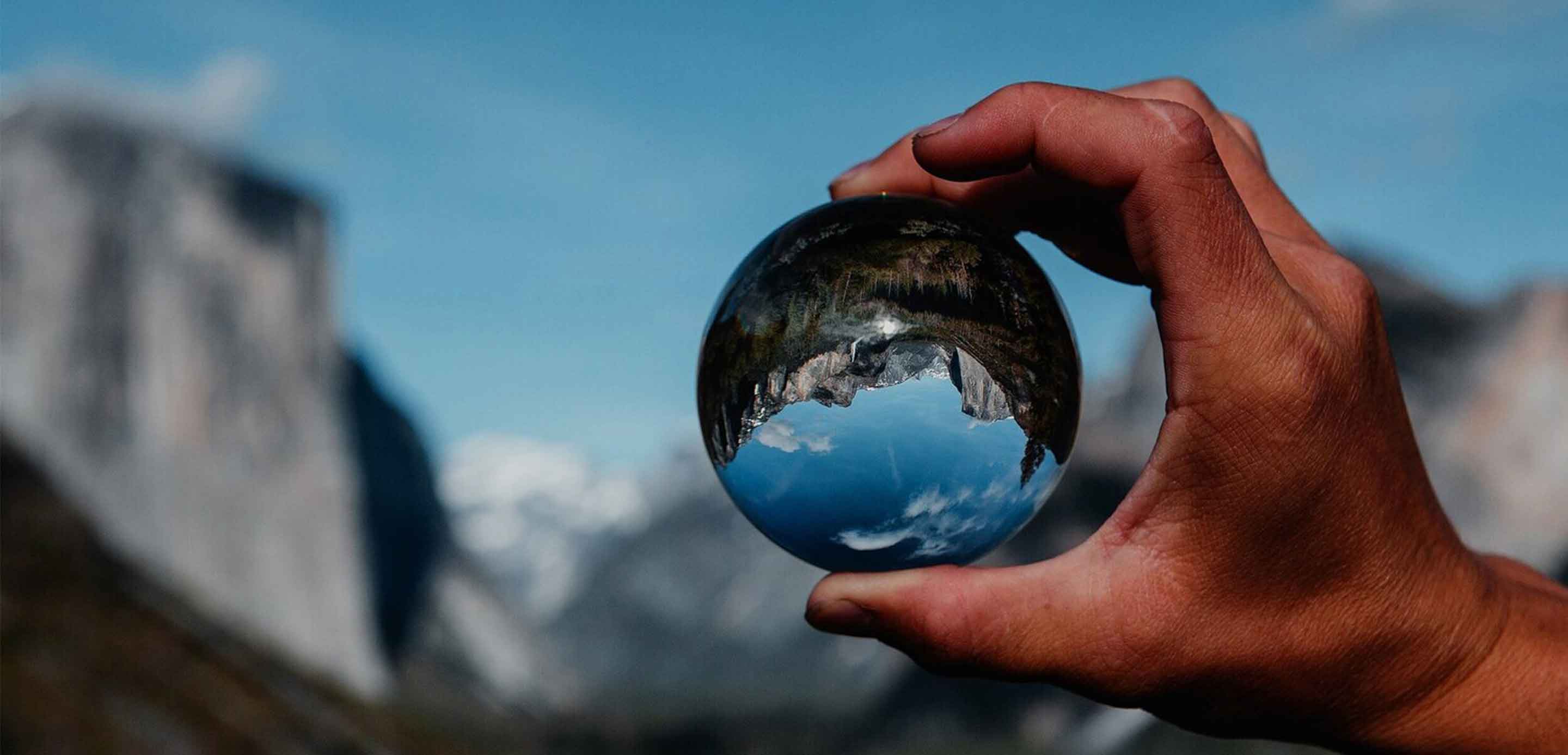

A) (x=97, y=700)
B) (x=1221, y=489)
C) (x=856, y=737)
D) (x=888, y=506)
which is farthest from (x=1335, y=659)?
(x=856, y=737)

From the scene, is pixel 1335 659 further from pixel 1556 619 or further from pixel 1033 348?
pixel 1033 348

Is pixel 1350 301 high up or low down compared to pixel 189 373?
down

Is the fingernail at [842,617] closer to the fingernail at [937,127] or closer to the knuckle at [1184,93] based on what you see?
the fingernail at [937,127]

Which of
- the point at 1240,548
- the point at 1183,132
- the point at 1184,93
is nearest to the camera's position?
the point at 1183,132

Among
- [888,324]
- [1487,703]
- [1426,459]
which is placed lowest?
[1487,703]

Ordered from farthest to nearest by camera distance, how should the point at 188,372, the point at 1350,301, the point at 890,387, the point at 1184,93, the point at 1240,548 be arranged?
the point at 188,372, the point at 1184,93, the point at 890,387, the point at 1350,301, the point at 1240,548

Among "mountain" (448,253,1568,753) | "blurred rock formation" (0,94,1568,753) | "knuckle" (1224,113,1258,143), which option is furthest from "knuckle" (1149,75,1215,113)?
"blurred rock formation" (0,94,1568,753)

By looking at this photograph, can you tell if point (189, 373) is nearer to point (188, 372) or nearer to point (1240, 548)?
point (188, 372)

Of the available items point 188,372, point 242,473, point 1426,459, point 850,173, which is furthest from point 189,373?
point 850,173
